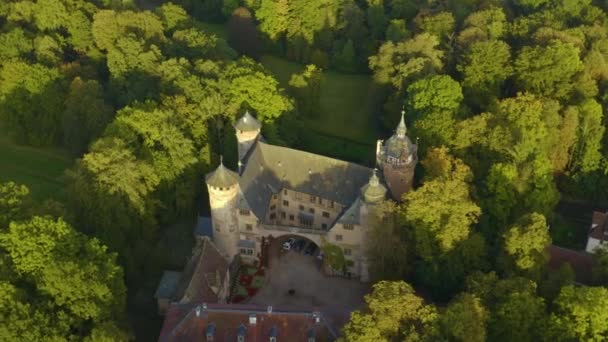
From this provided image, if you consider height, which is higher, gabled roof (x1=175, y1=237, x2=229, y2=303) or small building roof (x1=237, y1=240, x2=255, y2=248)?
small building roof (x1=237, y1=240, x2=255, y2=248)

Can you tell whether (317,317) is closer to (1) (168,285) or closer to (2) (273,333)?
(2) (273,333)

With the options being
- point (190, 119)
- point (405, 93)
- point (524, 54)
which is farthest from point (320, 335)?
point (524, 54)

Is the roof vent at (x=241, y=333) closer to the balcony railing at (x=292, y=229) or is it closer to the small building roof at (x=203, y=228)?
the balcony railing at (x=292, y=229)

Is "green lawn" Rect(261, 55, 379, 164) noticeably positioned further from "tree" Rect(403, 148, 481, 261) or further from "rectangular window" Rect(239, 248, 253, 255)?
"tree" Rect(403, 148, 481, 261)

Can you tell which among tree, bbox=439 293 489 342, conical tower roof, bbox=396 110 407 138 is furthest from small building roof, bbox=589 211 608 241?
tree, bbox=439 293 489 342

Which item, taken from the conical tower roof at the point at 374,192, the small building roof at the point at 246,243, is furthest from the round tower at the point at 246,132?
the conical tower roof at the point at 374,192
